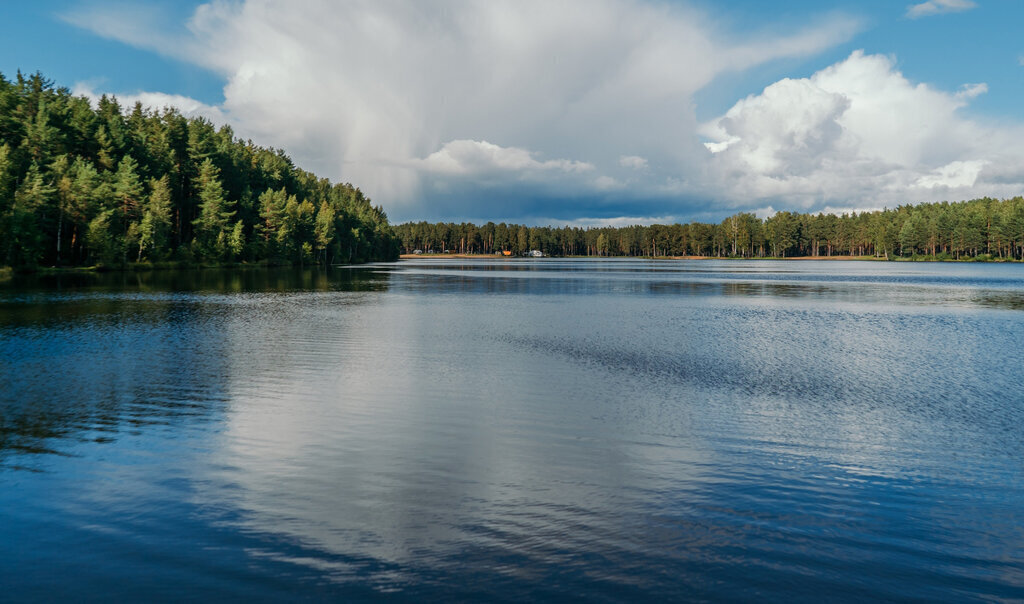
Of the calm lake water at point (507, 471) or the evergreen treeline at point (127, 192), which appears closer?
the calm lake water at point (507, 471)

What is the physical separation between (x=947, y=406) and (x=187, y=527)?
2249cm

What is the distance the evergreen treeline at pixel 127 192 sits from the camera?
87188 millimetres

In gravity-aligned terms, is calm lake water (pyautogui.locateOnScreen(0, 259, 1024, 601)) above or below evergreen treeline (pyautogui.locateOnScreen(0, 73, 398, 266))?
below

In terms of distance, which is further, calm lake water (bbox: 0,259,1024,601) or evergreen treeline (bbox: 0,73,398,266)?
evergreen treeline (bbox: 0,73,398,266)

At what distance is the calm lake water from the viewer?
29.4 feet

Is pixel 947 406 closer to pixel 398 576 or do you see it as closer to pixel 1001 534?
pixel 1001 534

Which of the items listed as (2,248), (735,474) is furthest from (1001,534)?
(2,248)

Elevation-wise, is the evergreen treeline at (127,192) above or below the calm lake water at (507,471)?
above

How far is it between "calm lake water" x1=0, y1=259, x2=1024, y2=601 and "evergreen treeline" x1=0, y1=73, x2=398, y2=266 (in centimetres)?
7047

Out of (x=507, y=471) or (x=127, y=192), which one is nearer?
(x=507, y=471)

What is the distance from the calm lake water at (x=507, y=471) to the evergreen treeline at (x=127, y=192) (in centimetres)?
7047

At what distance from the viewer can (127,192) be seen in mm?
100250

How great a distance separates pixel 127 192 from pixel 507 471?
4356 inches

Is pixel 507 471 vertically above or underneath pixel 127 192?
underneath
